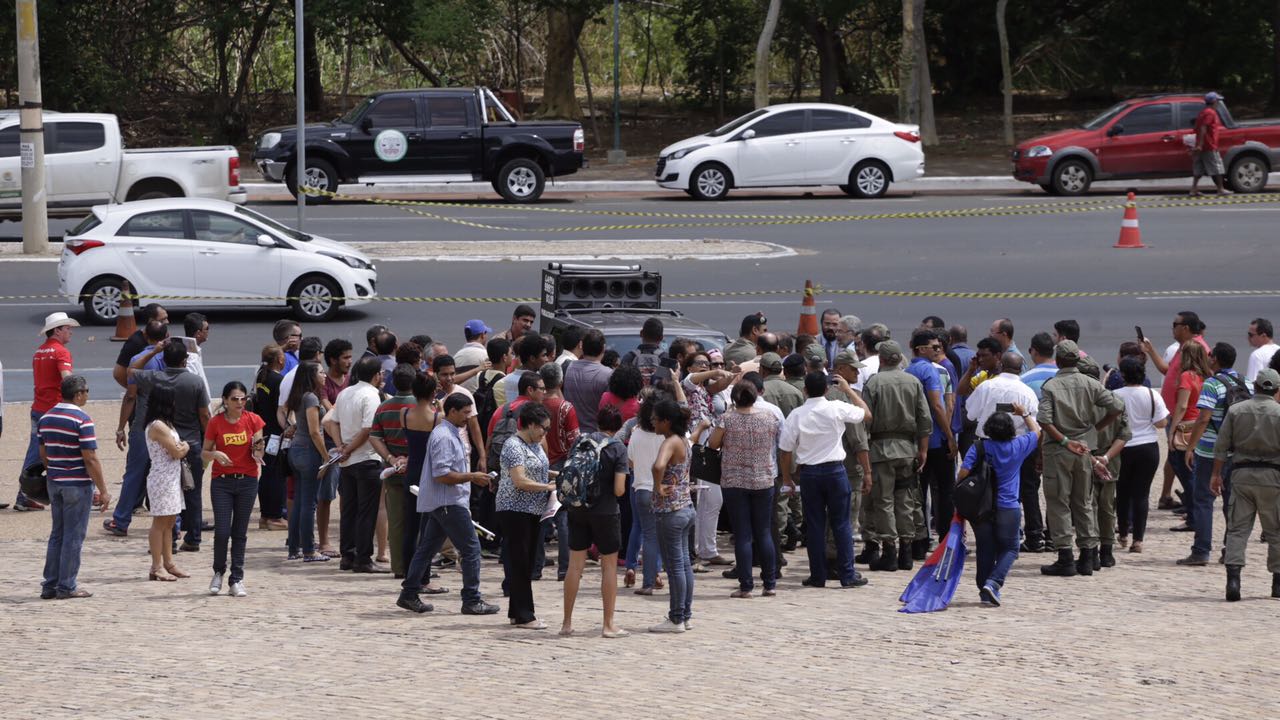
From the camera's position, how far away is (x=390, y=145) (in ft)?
100

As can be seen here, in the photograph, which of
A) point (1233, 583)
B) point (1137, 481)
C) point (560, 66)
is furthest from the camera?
point (560, 66)

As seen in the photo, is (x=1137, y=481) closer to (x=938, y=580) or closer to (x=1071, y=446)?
(x=1071, y=446)

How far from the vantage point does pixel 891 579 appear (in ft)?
37.2

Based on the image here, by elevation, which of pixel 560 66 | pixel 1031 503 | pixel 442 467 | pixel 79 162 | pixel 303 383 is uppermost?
pixel 560 66

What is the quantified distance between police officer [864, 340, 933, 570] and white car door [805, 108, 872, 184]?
1973 cm

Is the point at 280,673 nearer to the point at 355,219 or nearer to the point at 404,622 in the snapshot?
the point at 404,622

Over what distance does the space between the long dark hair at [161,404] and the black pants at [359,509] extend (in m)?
1.22

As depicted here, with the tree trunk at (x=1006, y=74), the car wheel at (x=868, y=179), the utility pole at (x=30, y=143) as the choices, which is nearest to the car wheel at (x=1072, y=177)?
the car wheel at (x=868, y=179)

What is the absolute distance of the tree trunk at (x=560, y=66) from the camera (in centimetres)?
4109

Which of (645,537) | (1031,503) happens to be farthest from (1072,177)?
(645,537)

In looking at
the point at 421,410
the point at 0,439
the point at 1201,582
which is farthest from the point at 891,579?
the point at 0,439

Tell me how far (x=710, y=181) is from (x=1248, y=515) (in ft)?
69.2

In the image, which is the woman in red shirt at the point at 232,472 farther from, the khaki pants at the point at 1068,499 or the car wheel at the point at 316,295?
the car wheel at the point at 316,295

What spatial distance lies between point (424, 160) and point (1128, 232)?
505 inches
